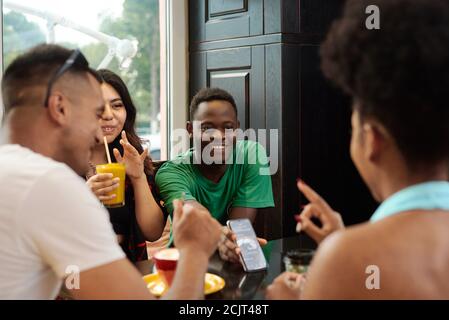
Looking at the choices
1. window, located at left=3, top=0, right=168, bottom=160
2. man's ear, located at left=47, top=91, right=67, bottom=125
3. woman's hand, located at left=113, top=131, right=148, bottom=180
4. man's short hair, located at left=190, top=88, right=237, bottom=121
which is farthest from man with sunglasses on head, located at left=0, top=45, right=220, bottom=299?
window, located at left=3, top=0, right=168, bottom=160

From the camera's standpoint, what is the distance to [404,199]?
0.92 m

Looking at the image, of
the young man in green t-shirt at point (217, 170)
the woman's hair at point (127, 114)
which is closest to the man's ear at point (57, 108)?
the young man in green t-shirt at point (217, 170)

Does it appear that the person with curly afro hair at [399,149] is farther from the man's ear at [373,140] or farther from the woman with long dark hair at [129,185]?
the woman with long dark hair at [129,185]

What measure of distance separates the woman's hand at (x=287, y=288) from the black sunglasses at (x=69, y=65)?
0.65 metres

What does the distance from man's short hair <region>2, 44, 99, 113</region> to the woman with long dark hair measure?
2.94ft

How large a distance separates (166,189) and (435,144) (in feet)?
4.68

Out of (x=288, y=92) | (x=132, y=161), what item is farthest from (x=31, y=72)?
(x=288, y=92)

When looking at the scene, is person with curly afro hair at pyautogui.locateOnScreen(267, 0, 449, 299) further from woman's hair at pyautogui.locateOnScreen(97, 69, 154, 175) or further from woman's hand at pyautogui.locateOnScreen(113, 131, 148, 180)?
woman's hair at pyautogui.locateOnScreen(97, 69, 154, 175)

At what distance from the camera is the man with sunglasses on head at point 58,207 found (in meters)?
1.01

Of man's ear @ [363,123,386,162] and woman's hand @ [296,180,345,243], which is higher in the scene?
man's ear @ [363,123,386,162]

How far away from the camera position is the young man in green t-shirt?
2.24 metres

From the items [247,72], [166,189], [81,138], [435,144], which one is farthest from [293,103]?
[435,144]

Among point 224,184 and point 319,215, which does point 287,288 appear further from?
point 224,184

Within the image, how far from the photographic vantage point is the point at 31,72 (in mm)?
1166
